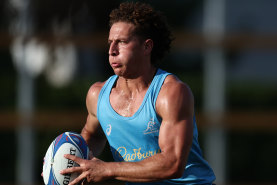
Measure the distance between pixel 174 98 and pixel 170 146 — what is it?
342mm

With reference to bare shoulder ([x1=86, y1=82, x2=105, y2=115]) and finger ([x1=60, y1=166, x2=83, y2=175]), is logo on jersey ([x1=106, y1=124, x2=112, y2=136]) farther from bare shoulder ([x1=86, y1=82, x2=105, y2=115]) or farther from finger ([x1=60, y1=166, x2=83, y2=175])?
finger ([x1=60, y1=166, x2=83, y2=175])

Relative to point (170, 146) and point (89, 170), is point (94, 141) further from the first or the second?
point (170, 146)

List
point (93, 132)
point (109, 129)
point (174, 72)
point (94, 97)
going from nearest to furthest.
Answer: point (109, 129) < point (94, 97) < point (93, 132) < point (174, 72)

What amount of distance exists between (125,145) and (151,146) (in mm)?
235

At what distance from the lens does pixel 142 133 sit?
14.4ft

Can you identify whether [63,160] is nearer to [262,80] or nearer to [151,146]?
[151,146]

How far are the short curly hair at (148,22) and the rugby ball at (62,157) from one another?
887mm

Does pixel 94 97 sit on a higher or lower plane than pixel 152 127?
higher

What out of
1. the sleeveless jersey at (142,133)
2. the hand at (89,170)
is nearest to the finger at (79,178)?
the hand at (89,170)

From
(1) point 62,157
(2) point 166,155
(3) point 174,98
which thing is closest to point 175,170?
(2) point 166,155

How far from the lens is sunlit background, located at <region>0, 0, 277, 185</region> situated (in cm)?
976

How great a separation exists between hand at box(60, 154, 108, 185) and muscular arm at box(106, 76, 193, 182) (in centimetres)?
6

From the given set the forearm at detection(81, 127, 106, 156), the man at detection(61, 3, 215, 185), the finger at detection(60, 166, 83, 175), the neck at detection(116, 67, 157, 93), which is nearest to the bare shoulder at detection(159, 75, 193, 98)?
the man at detection(61, 3, 215, 185)

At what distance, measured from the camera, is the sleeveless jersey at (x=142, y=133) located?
4.36 m
